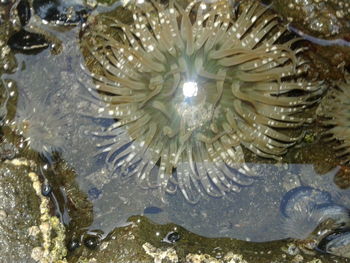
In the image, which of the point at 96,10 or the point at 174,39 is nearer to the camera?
the point at 174,39

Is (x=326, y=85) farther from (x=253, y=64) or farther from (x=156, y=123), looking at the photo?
(x=156, y=123)

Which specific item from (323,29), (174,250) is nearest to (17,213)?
(174,250)

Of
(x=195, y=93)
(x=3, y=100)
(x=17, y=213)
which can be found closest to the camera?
(x=17, y=213)

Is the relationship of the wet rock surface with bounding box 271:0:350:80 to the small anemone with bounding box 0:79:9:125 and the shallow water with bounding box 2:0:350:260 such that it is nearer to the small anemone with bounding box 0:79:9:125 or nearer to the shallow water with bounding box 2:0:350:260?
the shallow water with bounding box 2:0:350:260

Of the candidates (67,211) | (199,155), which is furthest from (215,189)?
(67,211)

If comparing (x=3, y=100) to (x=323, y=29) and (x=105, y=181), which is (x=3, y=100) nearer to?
(x=105, y=181)

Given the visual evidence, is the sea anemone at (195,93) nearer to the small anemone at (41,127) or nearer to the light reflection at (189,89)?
→ the light reflection at (189,89)
